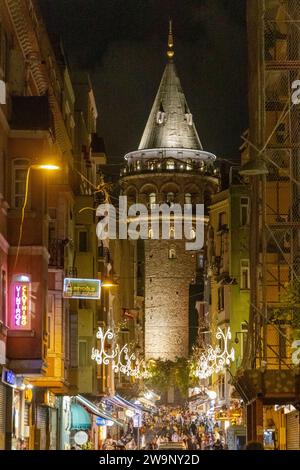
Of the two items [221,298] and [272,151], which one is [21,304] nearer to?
[272,151]

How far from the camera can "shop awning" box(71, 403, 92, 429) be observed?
192 feet

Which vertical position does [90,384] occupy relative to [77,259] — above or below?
below

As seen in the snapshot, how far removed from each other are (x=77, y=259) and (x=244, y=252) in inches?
636

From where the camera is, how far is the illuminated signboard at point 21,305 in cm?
3659

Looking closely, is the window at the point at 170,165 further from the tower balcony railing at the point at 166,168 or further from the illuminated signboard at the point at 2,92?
the illuminated signboard at the point at 2,92

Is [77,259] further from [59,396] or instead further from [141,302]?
[141,302]

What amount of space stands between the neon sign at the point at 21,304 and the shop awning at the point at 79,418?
2214 centimetres

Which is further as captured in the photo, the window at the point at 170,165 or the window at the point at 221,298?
the window at the point at 170,165

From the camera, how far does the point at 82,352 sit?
2576 inches

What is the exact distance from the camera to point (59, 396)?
177 feet

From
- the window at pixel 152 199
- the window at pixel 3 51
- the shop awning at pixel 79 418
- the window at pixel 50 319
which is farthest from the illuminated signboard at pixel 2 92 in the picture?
the window at pixel 152 199

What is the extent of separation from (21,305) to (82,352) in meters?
29.0

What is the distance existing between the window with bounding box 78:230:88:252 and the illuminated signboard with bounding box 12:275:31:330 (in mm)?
28644
